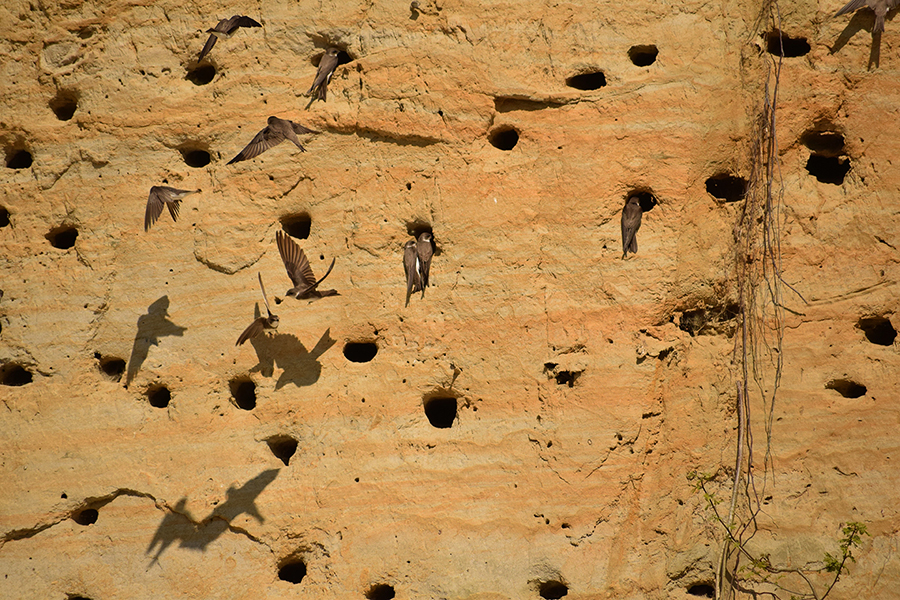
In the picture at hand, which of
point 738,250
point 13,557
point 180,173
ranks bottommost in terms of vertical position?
point 13,557

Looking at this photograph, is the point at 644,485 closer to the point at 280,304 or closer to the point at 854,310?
the point at 854,310

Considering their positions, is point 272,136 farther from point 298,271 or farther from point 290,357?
point 290,357

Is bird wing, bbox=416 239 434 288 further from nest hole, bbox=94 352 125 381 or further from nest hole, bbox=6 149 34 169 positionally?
nest hole, bbox=6 149 34 169

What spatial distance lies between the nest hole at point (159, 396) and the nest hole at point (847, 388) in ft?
9.79

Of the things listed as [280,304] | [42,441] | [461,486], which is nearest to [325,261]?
[280,304]

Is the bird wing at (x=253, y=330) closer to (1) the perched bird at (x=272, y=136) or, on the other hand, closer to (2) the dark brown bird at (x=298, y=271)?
(2) the dark brown bird at (x=298, y=271)

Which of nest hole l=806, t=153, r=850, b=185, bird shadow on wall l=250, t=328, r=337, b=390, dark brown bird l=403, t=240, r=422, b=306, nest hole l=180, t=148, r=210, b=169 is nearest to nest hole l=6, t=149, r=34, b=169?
nest hole l=180, t=148, r=210, b=169

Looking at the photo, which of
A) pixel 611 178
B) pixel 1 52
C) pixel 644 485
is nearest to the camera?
pixel 644 485

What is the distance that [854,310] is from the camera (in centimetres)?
354

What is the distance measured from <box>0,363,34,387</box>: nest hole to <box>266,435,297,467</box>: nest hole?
4.11 feet

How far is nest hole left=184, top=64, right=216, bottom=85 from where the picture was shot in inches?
159

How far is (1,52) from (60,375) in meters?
1.72

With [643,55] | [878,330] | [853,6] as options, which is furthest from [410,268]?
[853,6]

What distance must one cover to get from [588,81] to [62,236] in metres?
2.73
